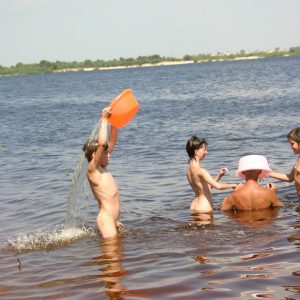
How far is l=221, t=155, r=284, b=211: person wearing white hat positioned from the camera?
8648 millimetres

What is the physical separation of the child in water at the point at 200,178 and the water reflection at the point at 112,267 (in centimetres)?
173

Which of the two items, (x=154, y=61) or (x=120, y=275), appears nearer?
(x=120, y=275)

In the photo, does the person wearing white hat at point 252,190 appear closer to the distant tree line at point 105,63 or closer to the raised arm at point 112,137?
the raised arm at point 112,137

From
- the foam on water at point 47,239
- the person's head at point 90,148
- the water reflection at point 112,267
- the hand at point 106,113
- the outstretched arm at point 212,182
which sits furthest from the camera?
the outstretched arm at point 212,182

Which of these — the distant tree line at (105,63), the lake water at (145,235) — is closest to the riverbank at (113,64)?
the distant tree line at (105,63)

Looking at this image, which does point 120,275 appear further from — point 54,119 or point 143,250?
point 54,119

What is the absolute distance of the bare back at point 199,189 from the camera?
28.8ft

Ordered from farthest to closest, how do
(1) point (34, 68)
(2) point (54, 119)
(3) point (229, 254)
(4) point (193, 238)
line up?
(1) point (34, 68) < (2) point (54, 119) < (4) point (193, 238) < (3) point (229, 254)

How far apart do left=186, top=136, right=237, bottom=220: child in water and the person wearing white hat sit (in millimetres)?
235

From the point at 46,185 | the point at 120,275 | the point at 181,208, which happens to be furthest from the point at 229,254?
the point at 46,185

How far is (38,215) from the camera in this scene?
31.9 ft

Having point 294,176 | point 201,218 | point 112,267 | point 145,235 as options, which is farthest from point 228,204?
point 112,267

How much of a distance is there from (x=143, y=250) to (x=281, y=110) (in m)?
19.3

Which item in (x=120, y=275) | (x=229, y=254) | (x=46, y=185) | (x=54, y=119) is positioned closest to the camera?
(x=120, y=275)
